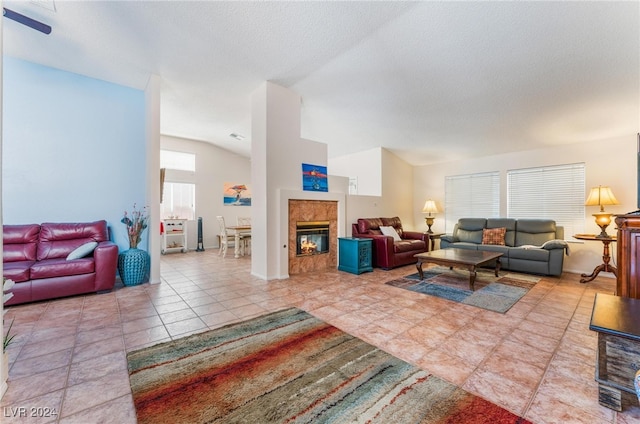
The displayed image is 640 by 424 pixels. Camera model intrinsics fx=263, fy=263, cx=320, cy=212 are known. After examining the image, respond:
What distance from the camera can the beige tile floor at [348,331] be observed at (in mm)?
1502

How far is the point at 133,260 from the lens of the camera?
12.4 feet

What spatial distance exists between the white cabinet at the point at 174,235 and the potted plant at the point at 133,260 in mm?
2825

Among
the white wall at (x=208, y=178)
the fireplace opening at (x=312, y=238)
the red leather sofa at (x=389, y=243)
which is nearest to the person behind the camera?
the fireplace opening at (x=312, y=238)

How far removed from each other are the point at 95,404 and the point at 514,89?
5.26m

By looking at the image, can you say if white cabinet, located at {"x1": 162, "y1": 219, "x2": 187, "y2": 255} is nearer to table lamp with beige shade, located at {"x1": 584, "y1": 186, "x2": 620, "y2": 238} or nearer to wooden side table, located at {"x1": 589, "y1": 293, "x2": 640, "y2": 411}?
wooden side table, located at {"x1": 589, "y1": 293, "x2": 640, "y2": 411}

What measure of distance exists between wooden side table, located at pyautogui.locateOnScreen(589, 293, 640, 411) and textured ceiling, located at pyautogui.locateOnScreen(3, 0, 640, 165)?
2.70 metres

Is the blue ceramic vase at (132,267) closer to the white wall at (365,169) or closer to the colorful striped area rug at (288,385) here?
the colorful striped area rug at (288,385)

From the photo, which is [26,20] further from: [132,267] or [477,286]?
[477,286]

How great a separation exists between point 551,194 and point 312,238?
4.80 m

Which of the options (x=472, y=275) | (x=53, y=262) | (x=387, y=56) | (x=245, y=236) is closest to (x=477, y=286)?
(x=472, y=275)

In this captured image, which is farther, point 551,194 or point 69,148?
point 551,194

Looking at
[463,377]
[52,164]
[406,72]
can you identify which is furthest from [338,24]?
[52,164]

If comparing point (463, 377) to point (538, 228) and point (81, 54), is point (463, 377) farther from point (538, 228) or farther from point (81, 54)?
point (81, 54)

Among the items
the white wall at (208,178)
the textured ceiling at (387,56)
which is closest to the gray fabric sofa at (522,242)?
the textured ceiling at (387,56)
